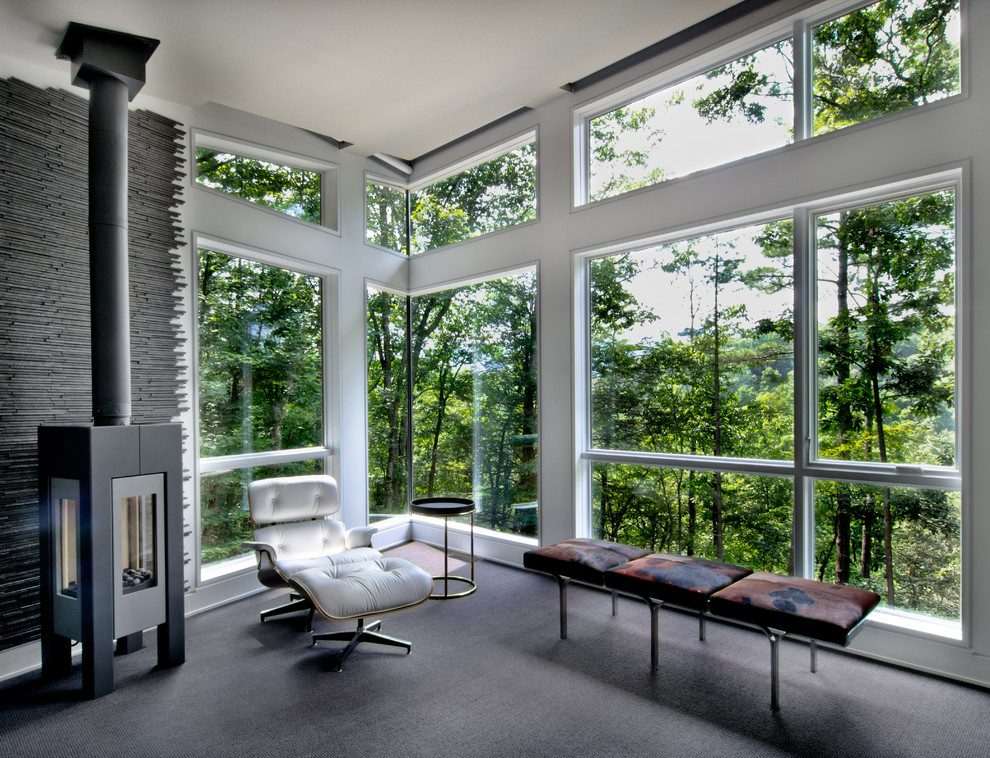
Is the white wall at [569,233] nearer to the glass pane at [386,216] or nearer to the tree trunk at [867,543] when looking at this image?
the glass pane at [386,216]

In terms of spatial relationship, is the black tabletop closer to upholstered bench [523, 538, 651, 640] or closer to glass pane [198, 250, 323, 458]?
upholstered bench [523, 538, 651, 640]

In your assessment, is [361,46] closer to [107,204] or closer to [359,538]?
[107,204]

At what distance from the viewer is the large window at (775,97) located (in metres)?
2.72

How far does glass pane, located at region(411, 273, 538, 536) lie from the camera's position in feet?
14.5

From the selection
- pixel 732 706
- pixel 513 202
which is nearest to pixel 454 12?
pixel 513 202

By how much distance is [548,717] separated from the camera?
7.53 feet

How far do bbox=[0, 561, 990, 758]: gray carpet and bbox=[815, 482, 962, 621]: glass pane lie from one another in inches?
15.3

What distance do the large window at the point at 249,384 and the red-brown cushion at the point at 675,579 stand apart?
2560 mm

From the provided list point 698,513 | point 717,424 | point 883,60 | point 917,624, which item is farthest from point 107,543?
point 883,60

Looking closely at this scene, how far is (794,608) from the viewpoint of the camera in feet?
7.52

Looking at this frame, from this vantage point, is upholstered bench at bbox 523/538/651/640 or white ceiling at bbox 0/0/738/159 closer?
white ceiling at bbox 0/0/738/159

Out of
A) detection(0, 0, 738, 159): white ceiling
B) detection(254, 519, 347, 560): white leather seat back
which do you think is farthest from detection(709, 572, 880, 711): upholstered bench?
detection(0, 0, 738, 159): white ceiling

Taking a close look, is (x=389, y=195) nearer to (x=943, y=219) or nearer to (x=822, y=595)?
(x=943, y=219)

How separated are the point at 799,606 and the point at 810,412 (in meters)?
1.18
